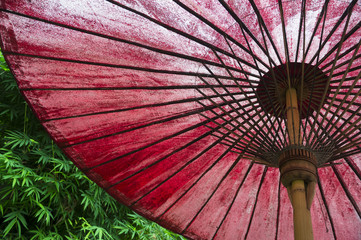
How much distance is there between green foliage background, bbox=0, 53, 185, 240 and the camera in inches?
116

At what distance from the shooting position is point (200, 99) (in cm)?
198

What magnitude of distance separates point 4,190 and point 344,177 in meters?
2.41

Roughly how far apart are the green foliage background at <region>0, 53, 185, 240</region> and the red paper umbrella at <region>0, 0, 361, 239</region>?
1.19m

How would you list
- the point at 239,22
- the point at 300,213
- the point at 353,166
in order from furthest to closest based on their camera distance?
1. the point at 353,166
2. the point at 239,22
3. the point at 300,213

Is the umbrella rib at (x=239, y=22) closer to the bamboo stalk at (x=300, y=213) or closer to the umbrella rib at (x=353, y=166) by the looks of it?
the bamboo stalk at (x=300, y=213)

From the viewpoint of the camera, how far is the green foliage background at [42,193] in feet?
9.64

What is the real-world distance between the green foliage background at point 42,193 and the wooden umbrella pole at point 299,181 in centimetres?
197

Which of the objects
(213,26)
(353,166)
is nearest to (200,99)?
(213,26)

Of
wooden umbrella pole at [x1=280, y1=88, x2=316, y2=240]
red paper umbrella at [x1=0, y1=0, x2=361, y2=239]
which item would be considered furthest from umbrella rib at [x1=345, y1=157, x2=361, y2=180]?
wooden umbrella pole at [x1=280, y1=88, x2=316, y2=240]

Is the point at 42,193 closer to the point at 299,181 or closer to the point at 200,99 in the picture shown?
the point at 200,99

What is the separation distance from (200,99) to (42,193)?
1712 mm

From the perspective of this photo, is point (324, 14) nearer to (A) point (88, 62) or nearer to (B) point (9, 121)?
(A) point (88, 62)

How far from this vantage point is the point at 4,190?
2932 mm

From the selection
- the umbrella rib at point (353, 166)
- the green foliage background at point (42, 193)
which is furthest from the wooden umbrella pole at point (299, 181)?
the green foliage background at point (42, 193)
